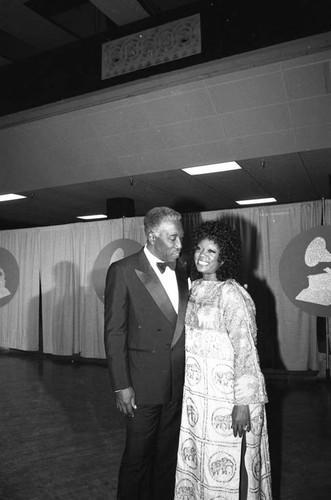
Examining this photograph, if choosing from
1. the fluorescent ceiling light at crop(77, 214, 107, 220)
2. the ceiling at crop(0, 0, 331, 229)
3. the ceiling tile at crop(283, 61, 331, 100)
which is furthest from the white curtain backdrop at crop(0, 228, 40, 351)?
the ceiling tile at crop(283, 61, 331, 100)

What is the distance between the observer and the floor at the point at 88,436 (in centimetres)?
225

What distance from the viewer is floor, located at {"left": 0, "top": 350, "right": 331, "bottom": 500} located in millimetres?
2248

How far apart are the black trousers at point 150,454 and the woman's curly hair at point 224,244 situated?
0.66m

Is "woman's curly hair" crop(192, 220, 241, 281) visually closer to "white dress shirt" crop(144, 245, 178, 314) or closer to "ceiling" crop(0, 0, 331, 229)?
"white dress shirt" crop(144, 245, 178, 314)

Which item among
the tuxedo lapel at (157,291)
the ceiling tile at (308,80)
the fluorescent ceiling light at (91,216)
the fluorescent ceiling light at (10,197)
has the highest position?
the ceiling tile at (308,80)

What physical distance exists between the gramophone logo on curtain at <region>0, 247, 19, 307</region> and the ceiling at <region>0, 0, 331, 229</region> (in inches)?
42.9

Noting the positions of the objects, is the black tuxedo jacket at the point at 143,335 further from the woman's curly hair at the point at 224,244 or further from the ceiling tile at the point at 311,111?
the ceiling tile at the point at 311,111

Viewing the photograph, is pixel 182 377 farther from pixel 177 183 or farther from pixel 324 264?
pixel 177 183

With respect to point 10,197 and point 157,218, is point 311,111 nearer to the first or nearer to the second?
point 157,218

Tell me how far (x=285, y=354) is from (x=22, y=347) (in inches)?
157

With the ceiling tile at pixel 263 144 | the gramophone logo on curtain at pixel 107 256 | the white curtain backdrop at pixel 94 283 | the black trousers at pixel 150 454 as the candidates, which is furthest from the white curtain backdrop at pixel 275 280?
the black trousers at pixel 150 454

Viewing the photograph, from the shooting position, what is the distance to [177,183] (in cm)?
546

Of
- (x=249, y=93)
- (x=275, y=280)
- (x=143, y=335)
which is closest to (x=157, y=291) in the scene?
(x=143, y=335)

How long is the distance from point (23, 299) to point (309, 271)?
4.27 meters
